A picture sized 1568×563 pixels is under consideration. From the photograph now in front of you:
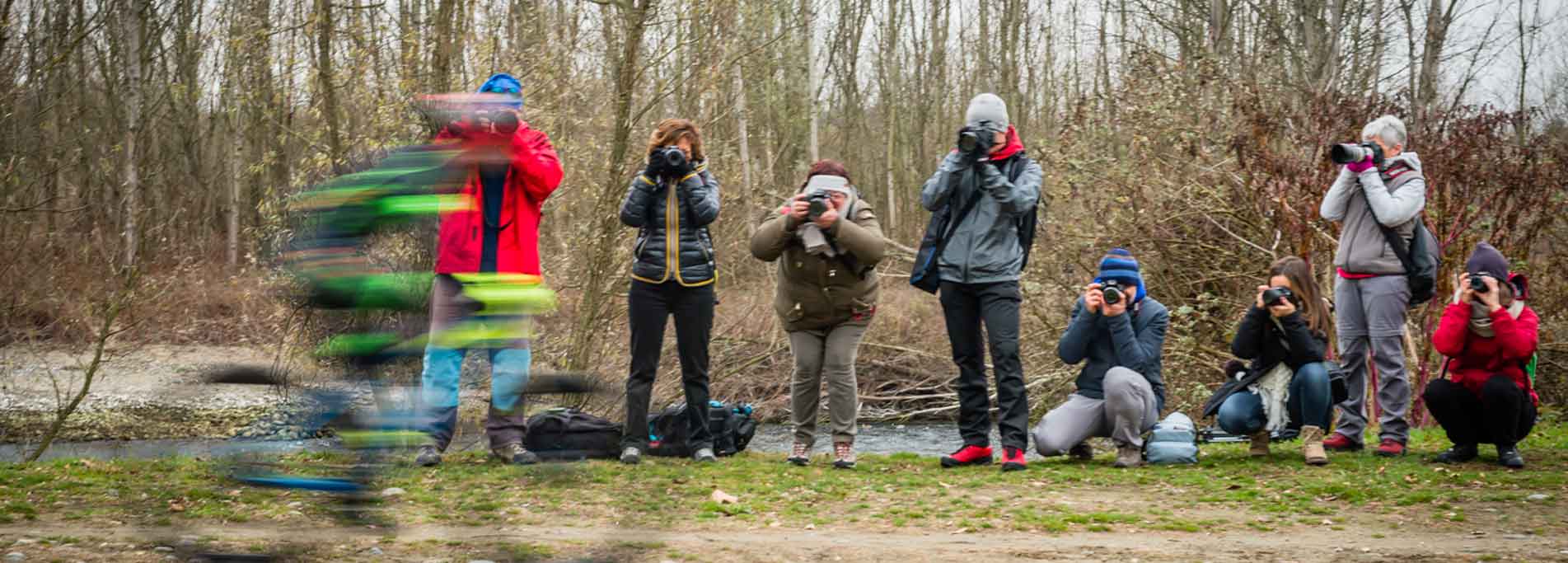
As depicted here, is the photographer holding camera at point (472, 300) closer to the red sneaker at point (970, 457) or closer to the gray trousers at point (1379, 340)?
the red sneaker at point (970, 457)

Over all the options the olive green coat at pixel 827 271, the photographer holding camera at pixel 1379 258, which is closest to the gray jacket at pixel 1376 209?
the photographer holding camera at pixel 1379 258

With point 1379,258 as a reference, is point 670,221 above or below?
above

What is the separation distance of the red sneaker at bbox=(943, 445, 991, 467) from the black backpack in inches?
51.4

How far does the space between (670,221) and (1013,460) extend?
232 cm

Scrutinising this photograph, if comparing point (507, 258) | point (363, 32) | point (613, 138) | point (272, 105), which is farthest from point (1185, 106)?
point (507, 258)

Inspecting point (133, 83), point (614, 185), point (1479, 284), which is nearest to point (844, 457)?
point (1479, 284)

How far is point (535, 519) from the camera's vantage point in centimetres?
296

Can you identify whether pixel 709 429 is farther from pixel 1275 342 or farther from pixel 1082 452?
pixel 1275 342

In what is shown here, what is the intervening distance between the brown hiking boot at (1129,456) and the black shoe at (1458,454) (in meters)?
1.59

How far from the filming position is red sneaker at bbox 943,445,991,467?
777 centimetres

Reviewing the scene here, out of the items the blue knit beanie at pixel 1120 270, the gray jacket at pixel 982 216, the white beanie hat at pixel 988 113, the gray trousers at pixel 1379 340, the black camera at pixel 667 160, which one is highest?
the white beanie hat at pixel 988 113

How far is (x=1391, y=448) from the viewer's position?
7656 millimetres

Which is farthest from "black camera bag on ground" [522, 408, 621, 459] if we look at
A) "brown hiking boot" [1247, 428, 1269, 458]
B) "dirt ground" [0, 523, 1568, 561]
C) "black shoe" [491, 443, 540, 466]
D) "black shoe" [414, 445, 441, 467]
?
"brown hiking boot" [1247, 428, 1269, 458]

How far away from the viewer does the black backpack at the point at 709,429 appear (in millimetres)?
7816
